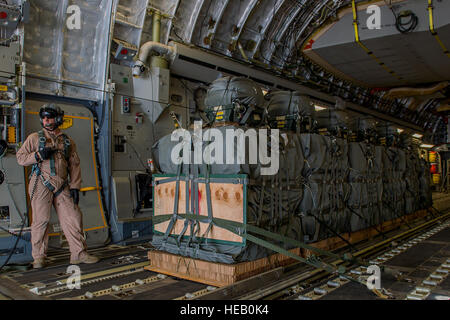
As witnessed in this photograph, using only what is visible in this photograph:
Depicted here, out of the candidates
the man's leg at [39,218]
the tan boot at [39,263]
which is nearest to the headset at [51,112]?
the man's leg at [39,218]

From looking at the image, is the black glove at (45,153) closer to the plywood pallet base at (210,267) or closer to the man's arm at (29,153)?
the man's arm at (29,153)

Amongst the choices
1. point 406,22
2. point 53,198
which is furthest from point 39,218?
point 406,22

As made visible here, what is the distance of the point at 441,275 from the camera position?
476 cm

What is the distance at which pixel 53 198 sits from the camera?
5508 mm

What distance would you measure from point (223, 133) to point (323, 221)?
2.41m

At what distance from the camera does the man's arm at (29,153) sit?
5.18 metres

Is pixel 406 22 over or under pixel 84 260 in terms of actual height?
over

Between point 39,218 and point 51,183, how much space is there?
0.51 m

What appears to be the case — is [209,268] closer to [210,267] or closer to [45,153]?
[210,267]

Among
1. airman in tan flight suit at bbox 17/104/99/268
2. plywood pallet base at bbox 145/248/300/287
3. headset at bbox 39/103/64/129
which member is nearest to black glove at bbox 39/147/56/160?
airman in tan flight suit at bbox 17/104/99/268

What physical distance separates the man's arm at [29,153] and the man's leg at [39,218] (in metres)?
0.27

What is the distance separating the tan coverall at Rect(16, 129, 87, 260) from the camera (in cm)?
523

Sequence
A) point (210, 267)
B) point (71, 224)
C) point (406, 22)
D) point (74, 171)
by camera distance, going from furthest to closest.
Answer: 1. point (406, 22)
2. point (74, 171)
3. point (71, 224)
4. point (210, 267)
